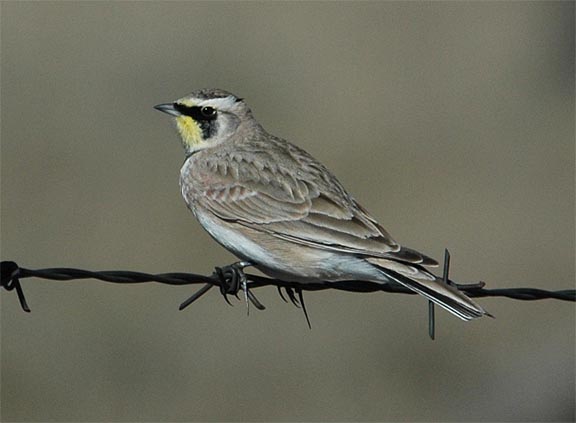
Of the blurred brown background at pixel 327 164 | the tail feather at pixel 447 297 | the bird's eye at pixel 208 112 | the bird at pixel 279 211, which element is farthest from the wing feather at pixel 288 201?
the blurred brown background at pixel 327 164

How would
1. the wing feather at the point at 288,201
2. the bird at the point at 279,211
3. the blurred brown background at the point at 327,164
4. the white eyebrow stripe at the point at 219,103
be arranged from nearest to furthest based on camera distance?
1. the bird at the point at 279,211
2. the wing feather at the point at 288,201
3. the white eyebrow stripe at the point at 219,103
4. the blurred brown background at the point at 327,164

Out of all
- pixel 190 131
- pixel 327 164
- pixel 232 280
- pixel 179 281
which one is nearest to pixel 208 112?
pixel 190 131

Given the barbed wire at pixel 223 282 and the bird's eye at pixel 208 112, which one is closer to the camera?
the barbed wire at pixel 223 282

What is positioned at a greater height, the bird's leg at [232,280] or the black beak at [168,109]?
the black beak at [168,109]

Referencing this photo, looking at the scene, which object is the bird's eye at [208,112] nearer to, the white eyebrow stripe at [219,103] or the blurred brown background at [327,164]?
the white eyebrow stripe at [219,103]

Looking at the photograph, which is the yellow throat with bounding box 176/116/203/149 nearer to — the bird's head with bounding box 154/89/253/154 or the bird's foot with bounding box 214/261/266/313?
the bird's head with bounding box 154/89/253/154

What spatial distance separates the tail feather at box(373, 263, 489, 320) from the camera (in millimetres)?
5438

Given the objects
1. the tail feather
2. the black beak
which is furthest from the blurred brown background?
the tail feather

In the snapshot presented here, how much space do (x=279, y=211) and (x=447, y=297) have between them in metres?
1.30

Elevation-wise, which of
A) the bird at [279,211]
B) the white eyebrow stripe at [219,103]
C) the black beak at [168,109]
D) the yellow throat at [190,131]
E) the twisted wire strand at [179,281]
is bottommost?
the twisted wire strand at [179,281]

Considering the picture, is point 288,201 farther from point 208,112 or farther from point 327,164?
point 327,164

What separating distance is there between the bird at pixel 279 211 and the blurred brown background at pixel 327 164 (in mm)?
3447

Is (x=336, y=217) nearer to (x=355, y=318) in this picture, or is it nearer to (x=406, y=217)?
(x=355, y=318)

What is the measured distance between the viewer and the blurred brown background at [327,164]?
1052cm
